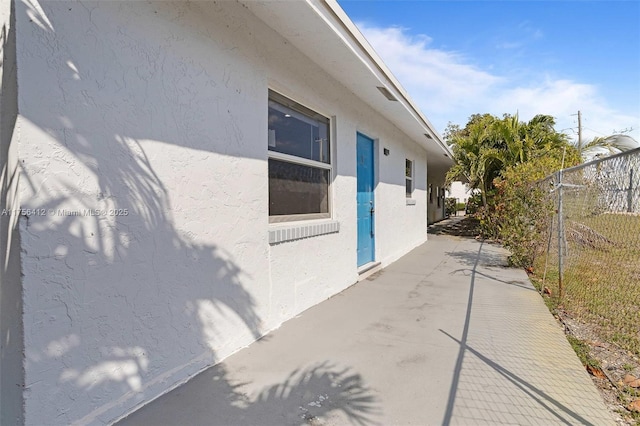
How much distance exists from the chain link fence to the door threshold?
3.02m

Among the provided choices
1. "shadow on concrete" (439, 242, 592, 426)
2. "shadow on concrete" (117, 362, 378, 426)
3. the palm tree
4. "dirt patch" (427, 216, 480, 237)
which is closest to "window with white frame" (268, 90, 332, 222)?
"shadow on concrete" (117, 362, 378, 426)

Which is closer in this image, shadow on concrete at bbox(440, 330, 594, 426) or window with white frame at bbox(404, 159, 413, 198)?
shadow on concrete at bbox(440, 330, 594, 426)

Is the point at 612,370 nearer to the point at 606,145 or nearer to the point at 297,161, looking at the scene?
the point at 297,161

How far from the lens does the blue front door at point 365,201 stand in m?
6.47

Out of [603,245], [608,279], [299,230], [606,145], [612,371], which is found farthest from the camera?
[606,145]

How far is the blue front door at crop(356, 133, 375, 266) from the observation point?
6473mm

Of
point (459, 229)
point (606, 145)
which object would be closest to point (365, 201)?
point (459, 229)

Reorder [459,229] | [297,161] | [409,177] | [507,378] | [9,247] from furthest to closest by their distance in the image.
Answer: [459,229] < [409,177] < [297,161] < [507,378] < [9,247]

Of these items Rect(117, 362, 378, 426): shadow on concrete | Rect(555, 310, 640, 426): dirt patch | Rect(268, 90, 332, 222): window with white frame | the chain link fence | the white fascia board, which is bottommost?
Rect(555, 310, 640, 426): dirt patch

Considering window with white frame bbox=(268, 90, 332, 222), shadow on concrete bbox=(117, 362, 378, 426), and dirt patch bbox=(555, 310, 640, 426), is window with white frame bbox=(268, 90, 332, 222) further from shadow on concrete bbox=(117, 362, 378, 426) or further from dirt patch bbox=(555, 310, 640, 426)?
dirt patch bbox=(555, 310, 640, 426)

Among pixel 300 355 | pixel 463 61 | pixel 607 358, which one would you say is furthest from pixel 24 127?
pixel 463 61

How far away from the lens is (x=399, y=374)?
9.34 ft

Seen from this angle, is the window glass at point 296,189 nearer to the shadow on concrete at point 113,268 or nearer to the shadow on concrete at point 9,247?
the shadow on concrete at point 113,268

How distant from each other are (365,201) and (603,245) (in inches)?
149
